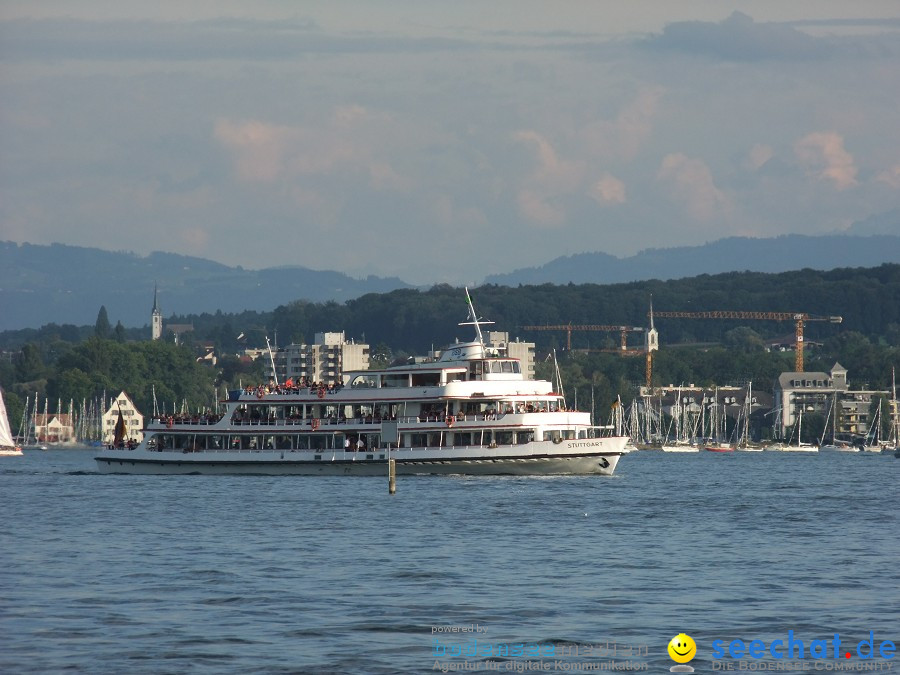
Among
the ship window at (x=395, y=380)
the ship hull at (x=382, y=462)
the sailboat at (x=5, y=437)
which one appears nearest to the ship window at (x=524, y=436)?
the ship hull at (x=382, y=462)

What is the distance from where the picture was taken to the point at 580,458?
81.7 metres

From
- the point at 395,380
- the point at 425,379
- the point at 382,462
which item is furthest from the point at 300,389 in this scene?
the point at 425,379

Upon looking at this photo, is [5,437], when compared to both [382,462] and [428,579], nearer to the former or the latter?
[382,462]

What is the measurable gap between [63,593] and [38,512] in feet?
85.4

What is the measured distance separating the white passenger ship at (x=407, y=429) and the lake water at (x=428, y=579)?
9549 millimetres

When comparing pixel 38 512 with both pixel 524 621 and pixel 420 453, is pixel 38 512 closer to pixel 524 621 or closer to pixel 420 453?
pixel 420 453

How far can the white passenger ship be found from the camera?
8150 centimetres

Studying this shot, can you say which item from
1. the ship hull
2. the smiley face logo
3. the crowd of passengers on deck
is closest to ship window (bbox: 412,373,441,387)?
the ship hull

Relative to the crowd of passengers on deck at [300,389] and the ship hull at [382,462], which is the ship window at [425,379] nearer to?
the ship hull at [382,462]

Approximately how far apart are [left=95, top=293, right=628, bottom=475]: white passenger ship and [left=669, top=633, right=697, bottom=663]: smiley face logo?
48.9m

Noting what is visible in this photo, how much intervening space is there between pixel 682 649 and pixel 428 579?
1164 centimetres

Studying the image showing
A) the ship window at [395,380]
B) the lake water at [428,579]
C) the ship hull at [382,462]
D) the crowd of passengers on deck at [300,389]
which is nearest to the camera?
the lake water at [428,579]

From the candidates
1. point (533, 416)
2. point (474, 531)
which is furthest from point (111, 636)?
point (533, 416)

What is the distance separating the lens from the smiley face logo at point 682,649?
1212 inches
